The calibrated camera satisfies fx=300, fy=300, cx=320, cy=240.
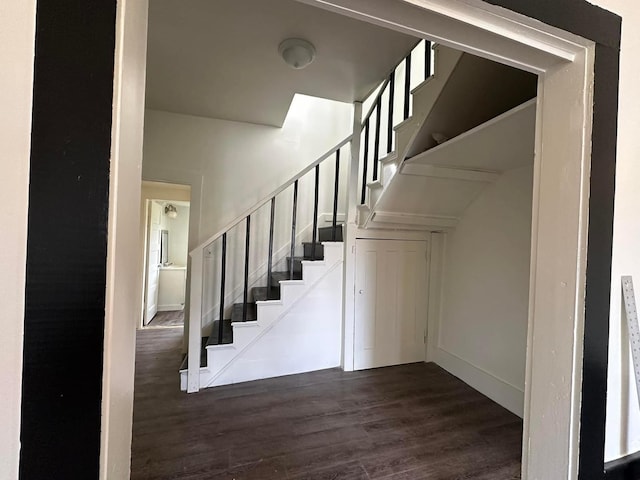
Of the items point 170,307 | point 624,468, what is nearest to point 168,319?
point 170,307

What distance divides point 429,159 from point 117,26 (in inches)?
78.0

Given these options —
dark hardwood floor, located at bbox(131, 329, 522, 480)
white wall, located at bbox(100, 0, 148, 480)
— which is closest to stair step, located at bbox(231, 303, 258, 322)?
dark hardwood floor, located at bbox(131, 329, 522, 480)

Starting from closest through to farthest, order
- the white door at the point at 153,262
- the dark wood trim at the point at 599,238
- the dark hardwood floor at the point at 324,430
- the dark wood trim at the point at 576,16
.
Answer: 1. the dark wood trim at the point at 576,16
2. the dark wood trim at the point at 599,238
3. the dark hardwood floor at the point at 324,430
4. the white door at the point at 153,262

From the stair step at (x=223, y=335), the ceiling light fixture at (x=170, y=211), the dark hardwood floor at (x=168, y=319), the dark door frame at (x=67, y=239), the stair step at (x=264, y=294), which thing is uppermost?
the ceiling light fixture at (x=170, y=211)

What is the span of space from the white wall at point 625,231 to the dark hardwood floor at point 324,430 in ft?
3.04

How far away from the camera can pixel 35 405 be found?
458 millimetres

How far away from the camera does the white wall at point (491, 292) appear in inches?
88.4

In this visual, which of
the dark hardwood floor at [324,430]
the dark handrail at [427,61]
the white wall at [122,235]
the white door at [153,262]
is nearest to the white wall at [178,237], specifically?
the white door at [153,262]

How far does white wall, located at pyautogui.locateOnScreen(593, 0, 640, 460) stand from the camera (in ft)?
3.10

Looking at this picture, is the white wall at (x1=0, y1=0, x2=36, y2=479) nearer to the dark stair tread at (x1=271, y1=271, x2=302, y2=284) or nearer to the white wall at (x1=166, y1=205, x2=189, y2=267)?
the dark stair tread at (x1=271, y1=271, x2=302, y2=284)

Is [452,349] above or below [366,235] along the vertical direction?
below

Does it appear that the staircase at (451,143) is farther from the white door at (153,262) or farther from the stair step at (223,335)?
the white door at (153,262)

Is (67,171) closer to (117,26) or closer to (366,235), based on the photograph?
(117,26)

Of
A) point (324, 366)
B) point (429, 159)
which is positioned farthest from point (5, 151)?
point (324, 366)
